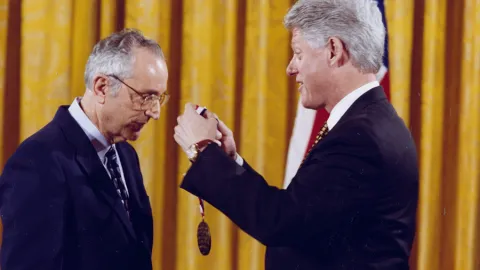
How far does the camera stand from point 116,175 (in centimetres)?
163

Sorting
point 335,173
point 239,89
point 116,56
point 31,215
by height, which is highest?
point 116,56

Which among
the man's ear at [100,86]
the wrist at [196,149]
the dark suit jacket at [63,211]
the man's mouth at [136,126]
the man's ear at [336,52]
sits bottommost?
the dark suit jacket at [63,211]

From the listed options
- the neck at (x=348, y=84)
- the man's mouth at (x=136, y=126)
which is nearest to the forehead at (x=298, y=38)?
the neck at (x=348, y=84)

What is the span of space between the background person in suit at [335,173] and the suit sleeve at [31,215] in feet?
1.02

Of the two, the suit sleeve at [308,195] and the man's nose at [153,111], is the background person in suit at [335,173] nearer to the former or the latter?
the suit sleeve at [308,195]

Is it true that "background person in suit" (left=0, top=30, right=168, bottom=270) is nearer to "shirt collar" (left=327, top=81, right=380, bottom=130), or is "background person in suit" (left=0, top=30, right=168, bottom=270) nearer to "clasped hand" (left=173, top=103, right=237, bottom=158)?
"clasped hand" (left=173, top=103, right=237, bottom=158)

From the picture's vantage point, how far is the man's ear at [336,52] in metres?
1.41

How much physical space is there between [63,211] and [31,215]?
0.07m

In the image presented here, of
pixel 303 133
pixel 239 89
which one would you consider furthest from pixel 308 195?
pixel 239 89

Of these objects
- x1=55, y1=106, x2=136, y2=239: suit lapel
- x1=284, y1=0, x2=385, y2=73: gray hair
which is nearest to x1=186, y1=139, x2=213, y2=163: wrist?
x1=55, y1=106, x2=136, y2=239: suit lapel

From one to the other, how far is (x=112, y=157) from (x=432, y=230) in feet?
5.56

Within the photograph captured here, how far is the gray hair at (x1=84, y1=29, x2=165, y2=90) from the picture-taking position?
161 centimetres

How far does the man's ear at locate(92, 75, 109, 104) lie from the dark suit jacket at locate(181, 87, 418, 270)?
1.25 feet

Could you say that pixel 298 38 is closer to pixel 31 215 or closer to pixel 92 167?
pixel 92 167
